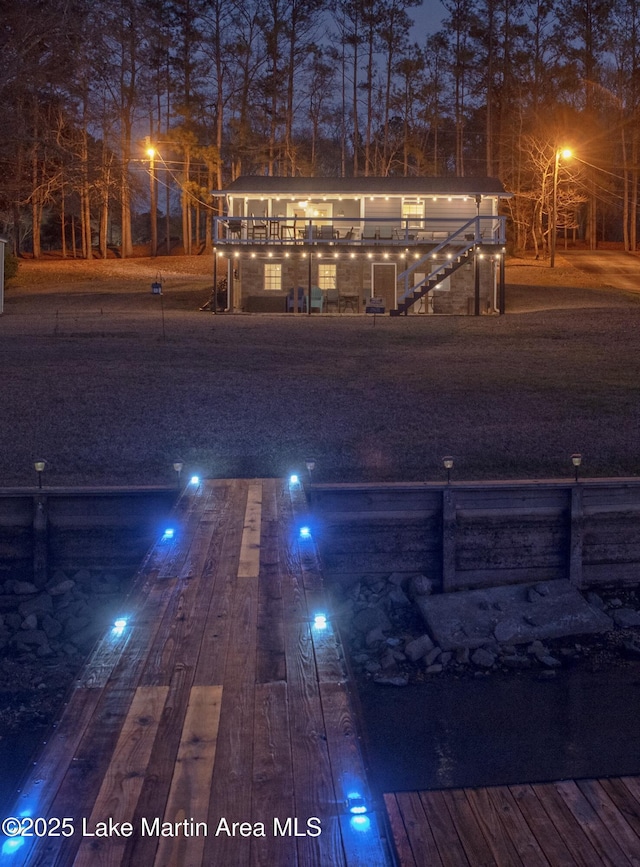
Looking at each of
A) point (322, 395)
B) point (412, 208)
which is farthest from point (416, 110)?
point (322, 395)

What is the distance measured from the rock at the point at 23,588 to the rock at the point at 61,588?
0.16 m

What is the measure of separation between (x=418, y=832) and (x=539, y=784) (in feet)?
2.38

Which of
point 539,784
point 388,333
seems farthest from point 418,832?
point 388,333

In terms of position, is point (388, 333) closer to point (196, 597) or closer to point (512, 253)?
point (196, 597)

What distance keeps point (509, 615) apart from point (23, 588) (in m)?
4.32

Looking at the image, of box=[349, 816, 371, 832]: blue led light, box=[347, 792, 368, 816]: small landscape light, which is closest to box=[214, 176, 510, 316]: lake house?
box=[347, 792, 368, 816]: small landscape light

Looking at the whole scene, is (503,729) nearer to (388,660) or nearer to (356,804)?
(388,660)

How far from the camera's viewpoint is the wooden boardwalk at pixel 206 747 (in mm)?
2891

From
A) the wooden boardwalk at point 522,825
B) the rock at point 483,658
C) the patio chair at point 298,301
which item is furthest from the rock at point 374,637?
the patio chair at point 298,301

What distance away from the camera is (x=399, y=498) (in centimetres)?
828

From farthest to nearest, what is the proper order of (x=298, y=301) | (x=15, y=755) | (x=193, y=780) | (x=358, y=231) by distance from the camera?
1. (x=358, y=231)
2. (x=298, y=301)
3. (x=15, y=755)
4. (x=193, y=780)

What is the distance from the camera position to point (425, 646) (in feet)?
23.2

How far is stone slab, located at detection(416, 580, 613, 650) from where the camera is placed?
731cm

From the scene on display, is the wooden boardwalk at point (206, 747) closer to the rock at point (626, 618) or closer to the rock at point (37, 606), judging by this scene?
the rock at point (37, 606)
